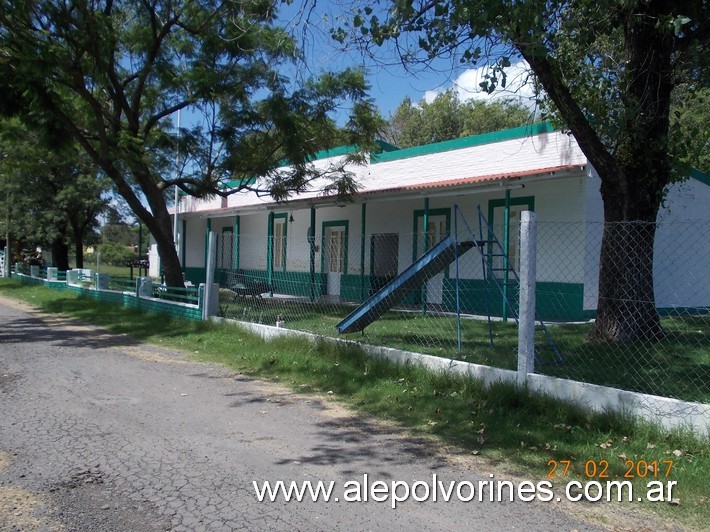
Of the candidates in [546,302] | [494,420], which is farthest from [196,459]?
[546,302]

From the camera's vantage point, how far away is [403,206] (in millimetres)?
16062

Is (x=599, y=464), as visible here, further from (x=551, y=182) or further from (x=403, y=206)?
(x=403, y=206)

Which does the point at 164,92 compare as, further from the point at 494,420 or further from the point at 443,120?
the point at 443,120

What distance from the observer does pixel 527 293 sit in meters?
5.66

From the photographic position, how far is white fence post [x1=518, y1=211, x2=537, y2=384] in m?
5.62

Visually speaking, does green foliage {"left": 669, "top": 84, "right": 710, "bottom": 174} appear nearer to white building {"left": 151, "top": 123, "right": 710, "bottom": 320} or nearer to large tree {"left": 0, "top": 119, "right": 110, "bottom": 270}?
white building {"left": 151, "top": 123, "right": 710, "bottom": 320}

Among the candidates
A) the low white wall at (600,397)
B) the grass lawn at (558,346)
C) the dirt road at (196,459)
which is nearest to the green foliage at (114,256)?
the grass lawn at (558,346)

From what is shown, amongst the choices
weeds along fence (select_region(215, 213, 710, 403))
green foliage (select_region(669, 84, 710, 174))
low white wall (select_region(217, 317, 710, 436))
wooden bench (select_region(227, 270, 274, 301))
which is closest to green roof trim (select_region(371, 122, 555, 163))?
weeds along fence (select_region(215, 213, 710, 403))

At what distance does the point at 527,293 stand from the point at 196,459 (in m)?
3.31

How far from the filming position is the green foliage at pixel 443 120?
29.6m

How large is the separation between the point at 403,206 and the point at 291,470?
12255 millimetres

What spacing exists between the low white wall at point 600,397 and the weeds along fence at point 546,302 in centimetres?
58

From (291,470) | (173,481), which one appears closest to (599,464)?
(291,470)

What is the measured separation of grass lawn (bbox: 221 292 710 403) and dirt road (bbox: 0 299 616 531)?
86.6 inches
